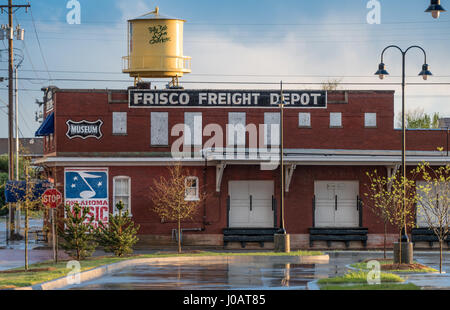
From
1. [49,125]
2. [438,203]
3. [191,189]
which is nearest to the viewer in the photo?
[438,203]

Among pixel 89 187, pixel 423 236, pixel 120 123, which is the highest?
pixel 120 123

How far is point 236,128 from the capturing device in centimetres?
4406

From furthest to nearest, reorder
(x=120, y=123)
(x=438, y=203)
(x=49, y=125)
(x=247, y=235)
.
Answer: (x=49, y=125) → (x=120, y=123) → (x=247, y=235) → (x=438, y=203)

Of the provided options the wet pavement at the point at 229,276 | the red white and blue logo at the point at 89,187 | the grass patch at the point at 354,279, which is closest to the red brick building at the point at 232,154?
the red white and blue logo at the point at 89,187

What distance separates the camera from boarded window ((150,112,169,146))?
143 feet

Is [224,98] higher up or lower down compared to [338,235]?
higher up

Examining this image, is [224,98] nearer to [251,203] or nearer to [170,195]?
[251,203]

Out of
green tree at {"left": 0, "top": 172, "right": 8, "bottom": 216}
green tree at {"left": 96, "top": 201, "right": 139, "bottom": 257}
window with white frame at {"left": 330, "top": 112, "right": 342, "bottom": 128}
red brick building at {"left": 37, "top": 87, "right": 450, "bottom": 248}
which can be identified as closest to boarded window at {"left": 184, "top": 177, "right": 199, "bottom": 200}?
red brick building at {"left": 37, "top": 87, "right": 450, "bottom": 248}

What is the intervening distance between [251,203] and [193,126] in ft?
17.0

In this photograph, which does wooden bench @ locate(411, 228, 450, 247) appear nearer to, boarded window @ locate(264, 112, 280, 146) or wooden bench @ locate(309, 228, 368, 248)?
wooden bench @ locate(309, 228, 368, 248)

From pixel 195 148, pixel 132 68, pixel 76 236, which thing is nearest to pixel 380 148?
pixel 195 148

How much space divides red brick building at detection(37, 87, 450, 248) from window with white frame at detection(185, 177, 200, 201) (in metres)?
0.24

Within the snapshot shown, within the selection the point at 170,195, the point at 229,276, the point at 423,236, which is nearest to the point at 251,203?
the point at 170,195
